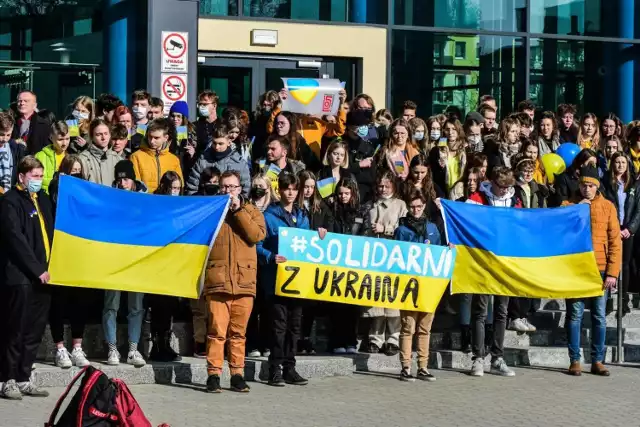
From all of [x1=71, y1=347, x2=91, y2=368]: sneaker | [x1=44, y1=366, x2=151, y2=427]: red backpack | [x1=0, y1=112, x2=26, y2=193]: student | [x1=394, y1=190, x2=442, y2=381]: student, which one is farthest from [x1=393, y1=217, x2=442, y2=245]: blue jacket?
[x1=44, y1=366, x2=151, y2=427]: red backpack

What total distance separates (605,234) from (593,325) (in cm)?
93

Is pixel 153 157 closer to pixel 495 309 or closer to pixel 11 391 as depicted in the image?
pixel 11 391

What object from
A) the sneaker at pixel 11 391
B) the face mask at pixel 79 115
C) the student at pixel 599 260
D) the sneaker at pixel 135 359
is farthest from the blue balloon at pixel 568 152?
the sneaker at pixel 11 391

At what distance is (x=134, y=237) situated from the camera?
1312cm

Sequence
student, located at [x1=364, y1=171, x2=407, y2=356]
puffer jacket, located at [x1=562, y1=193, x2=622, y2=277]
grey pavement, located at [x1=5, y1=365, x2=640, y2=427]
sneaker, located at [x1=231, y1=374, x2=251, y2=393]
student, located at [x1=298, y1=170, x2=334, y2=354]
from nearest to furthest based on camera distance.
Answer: grey pavement, located at [x1=5, y1=365, x2=640, y2=427]
sneaker, located at [x1=231, y1=374, x2=251, y2=393]
student, located at [x1=298, y1=170, x2=334, y2=354]
student, located at [x1=364, y1=171, x2=407, y2=356]
puffer jacket, located at [x1=562, y1=193, x2=622, y2=277]

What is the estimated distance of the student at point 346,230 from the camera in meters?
14.2

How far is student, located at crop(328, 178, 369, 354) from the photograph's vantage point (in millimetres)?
14180

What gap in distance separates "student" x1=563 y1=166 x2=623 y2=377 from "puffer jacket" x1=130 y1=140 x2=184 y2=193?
4.15 metres

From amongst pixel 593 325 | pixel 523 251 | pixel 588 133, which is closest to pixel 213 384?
pixel 523 251

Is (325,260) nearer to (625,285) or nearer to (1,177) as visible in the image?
(1,177)

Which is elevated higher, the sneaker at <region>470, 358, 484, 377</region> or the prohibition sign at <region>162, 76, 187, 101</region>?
the prohibition sign at <region>162, 76, 187, 101</region>

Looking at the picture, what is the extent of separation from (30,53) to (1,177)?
5061 millimetres

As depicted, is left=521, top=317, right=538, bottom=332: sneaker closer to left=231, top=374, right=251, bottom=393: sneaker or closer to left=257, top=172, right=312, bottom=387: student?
left=257, top=172, right=312, bottom=387: student

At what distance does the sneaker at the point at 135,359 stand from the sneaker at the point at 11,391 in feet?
4.35
